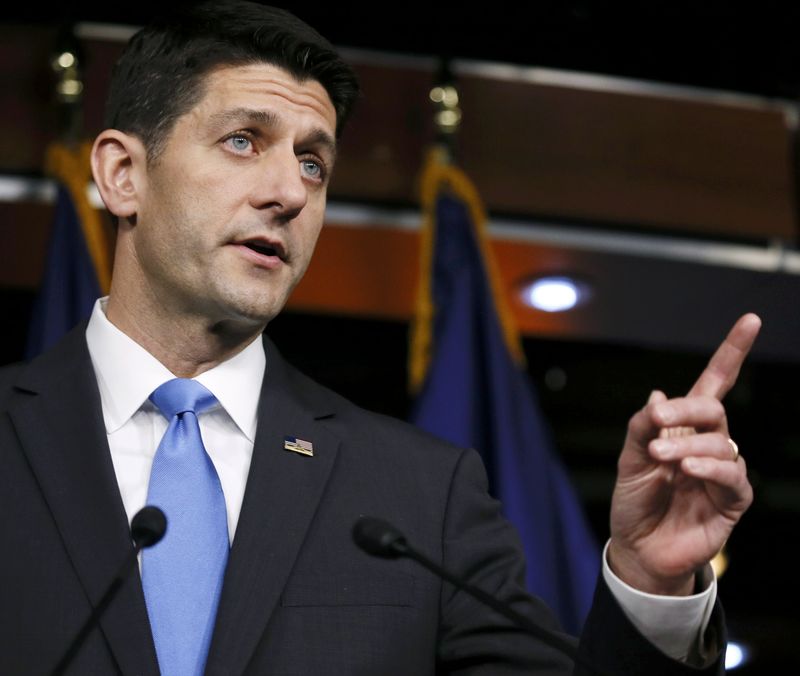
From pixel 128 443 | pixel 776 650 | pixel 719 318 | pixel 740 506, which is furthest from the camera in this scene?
pixel 776 650

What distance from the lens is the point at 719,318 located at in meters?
3.88

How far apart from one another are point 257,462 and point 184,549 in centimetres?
16

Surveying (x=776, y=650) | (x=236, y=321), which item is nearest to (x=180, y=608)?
(x=236, y=321)

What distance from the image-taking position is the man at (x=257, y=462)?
144 cm

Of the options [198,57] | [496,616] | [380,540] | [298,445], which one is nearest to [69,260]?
[198,57]

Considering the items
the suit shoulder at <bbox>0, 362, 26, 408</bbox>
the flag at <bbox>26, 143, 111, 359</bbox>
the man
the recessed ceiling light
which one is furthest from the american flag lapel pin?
the recessed ceiling light

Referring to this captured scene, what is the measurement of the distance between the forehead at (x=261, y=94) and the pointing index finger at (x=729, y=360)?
2.26 feet

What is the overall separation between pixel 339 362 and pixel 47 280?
1.30m

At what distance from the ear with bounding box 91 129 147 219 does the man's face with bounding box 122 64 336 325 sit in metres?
0.02

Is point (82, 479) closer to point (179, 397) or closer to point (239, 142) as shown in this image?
point (179, 397)

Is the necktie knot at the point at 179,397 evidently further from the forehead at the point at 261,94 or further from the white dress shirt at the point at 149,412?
the forehead at the point at 261,94

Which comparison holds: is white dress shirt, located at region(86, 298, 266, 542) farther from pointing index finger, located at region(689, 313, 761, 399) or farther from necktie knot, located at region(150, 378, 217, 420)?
pointing index finger, located at region(689, 313, 761, 399)

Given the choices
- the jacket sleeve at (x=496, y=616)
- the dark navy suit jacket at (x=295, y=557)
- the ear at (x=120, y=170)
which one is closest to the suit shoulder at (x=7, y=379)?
the dark navy suit jacket at (x=295, y=557)

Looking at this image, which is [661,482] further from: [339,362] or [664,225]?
[339,362]
